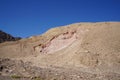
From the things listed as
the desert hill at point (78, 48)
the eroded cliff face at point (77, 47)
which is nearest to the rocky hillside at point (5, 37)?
the desert hill at point (78, 48)

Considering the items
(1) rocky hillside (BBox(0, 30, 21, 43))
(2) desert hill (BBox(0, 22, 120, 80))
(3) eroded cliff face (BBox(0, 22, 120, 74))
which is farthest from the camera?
(1) rocky hillside (BBox(0, 30, 21, 43))

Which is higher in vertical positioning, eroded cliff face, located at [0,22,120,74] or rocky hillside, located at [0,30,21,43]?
rocky hillside, located at [0,30,21,43]

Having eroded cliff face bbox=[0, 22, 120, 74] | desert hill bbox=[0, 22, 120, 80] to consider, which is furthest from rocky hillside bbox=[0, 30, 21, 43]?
eroded cliff face bbox=[0, 22, 120, 74]

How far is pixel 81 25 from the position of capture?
1336 inches

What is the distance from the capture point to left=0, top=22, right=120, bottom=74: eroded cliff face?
23812 millimetres

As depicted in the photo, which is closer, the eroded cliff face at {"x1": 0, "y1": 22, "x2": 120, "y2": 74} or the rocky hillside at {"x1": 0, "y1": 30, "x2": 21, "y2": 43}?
the eroded cliff face at {"x1": 0, "y1": 22, "x2": 120, "y2": 74}

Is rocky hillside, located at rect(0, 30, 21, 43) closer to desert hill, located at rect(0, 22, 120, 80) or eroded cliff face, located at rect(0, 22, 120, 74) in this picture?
desert hill, located at rect(0, 22, 120, 80)

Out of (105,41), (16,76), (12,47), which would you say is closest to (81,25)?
(105,41)

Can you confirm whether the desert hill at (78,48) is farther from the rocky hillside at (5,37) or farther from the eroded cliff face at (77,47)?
the rocky hillside at (5,37)

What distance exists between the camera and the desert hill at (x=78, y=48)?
23344 mm

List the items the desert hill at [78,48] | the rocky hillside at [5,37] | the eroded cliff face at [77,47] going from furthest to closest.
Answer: the rocky hillside at [5,37] → the eroded cliff face at [77,47] → the desert hill at [78,48]

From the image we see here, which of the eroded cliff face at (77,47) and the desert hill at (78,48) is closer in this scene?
the desert hill at (78,48)

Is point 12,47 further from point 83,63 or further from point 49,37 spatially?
point 83,63

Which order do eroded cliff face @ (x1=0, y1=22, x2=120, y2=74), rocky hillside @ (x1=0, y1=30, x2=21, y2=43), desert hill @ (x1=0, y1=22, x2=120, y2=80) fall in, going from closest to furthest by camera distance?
desert hill @ (x1=0, y1=22, x2=120, y2=80), eroded cliff face @ (x1=0, y1=22, x2=120, y2=74), rocky hillside @ (x1=0, y1=30, x2=21, y2=43)
